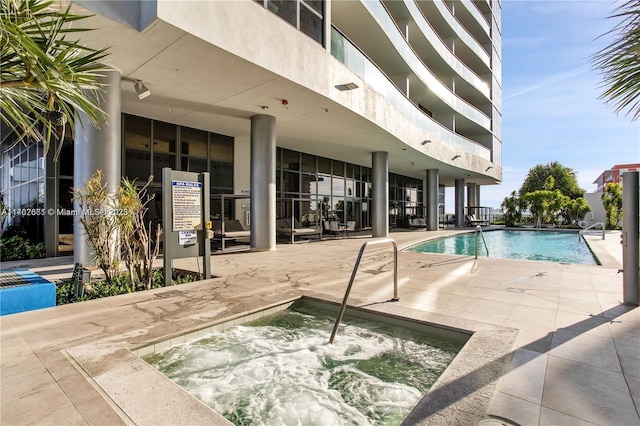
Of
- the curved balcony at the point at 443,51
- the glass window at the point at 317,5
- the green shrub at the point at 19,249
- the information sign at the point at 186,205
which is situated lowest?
the green shrub at the point at 19,249

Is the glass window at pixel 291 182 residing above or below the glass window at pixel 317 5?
below

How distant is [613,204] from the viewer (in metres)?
20.4

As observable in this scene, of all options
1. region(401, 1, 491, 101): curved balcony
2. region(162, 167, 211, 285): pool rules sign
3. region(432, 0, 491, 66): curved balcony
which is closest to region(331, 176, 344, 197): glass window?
region(401, 1, 491, 101): curved balcony

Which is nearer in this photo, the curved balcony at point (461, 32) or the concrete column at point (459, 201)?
the curved balcony at point (461, 32)

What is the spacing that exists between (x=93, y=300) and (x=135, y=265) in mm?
918

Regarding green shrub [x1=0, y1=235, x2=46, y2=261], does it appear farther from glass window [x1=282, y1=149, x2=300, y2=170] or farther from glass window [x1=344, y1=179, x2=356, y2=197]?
glass window [x1=344, y1=179, x2=356, y2=197]

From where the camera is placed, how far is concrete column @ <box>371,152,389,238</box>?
50.3 ft

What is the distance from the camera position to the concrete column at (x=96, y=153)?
268 inches

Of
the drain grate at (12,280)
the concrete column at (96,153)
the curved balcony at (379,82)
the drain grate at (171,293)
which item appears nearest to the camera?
the drain grate at (12,280)

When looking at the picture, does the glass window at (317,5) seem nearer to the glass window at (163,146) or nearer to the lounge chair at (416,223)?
the glass window at (163,146)

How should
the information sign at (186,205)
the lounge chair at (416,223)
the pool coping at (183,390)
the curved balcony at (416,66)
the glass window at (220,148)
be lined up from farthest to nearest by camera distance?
the lounge chair at (416,223), the glass window at (220,148), the curved balcony at (416,66), the information sign at (186,205), the pool coping at (183,390)

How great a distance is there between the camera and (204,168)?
39.1ft

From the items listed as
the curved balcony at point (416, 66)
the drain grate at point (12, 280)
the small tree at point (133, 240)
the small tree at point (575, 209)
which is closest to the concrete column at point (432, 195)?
the curved balcony at point (416, 66)

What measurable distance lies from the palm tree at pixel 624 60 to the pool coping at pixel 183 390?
245cm
